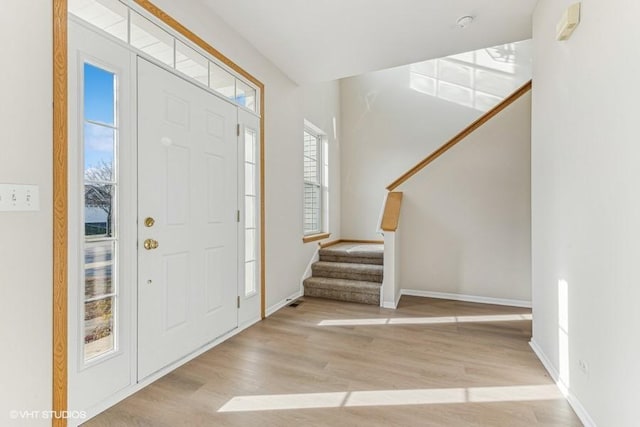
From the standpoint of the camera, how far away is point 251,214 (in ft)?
10.5

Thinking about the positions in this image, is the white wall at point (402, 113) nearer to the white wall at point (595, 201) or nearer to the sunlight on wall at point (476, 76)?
the sunlight on wall at point (476, 76)

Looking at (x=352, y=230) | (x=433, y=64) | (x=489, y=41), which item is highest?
(x=433, y=64)

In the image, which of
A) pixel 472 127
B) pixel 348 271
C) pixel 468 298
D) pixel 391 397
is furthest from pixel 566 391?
pixel 472 127

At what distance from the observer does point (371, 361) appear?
7.70 ft

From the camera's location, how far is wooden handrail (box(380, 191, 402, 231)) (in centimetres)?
363

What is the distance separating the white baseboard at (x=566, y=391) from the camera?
1.61 m

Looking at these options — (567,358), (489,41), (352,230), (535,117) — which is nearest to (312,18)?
(489,41)

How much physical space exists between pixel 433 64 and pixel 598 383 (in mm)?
5000

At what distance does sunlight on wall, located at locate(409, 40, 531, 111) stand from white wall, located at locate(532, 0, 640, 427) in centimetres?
286

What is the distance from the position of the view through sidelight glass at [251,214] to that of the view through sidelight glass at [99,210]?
1.33 m

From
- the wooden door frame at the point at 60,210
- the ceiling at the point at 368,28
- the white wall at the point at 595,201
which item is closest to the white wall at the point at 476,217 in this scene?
the ceiling at the point at 368,28

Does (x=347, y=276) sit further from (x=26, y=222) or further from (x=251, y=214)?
(x=26, y=222)

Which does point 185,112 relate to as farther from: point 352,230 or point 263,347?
point 352,230

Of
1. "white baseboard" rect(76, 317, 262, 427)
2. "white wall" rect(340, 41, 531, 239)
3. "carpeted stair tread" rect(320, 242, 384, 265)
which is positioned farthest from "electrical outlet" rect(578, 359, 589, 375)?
"white wall" rect(340, 41, 531, 239)
